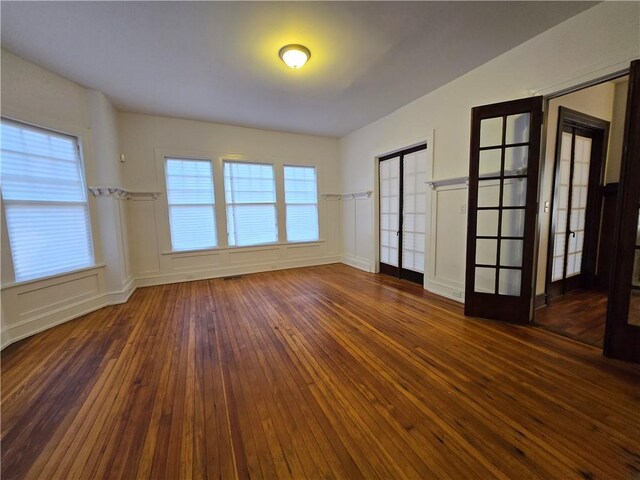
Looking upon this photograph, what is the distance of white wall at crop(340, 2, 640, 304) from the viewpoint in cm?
212

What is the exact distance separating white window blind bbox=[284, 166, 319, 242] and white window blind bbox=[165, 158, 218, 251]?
162cm

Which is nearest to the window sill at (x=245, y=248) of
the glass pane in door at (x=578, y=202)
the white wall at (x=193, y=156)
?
the white wall at (x=193, y=156)

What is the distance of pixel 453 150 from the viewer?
11.3 feet

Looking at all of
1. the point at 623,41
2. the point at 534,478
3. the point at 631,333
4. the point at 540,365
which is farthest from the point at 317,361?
the point at 623,41

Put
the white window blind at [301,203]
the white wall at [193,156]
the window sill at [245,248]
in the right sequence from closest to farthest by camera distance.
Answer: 1. the white wall at [193,156]
2. the window sill at [245,248]
3. the white window blind at [301,203]

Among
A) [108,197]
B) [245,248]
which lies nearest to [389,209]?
[245,248]

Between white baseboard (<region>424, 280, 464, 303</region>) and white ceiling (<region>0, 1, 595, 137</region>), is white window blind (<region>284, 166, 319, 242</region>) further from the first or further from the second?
white baseboard (<region>424, 280, 464, 303</region>)

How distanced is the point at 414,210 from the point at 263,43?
3.18m

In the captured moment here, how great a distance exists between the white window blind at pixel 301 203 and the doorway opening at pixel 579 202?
13.8ft

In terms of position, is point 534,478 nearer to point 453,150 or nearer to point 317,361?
point 317,361

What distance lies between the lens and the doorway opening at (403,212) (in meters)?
4.15

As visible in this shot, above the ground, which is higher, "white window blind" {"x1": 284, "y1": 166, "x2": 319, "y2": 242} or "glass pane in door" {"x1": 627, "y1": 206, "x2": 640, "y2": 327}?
"white window blind" {"x1": 284, "y1": 166, "x2": 319, "y2": 242}

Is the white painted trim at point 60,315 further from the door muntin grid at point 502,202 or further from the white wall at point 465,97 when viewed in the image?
the door muntin grid at point 502,202

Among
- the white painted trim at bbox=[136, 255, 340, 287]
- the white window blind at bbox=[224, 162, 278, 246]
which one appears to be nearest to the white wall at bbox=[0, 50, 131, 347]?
the white painted trim at bbox=[136, 255, 340, 287]
